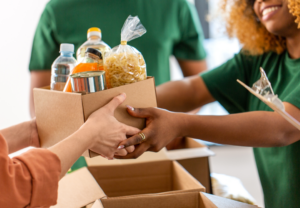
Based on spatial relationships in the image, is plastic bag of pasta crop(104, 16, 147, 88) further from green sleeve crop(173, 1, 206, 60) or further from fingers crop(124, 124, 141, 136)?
green sleeve crop(173, 1, 206, 60)

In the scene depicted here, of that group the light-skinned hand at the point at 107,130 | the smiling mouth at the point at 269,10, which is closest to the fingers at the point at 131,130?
the light-skinned hand at the point at 107,130

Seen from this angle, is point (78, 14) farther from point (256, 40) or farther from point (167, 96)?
point (256, 40)

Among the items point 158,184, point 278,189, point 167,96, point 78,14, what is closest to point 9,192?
point 158,184

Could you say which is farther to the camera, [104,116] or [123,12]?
[123,12]

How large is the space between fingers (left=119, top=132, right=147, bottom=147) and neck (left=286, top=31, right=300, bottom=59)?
67 centimetres

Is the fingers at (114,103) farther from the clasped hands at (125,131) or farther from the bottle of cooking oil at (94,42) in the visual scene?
the bottle of cooking oil at (94,42)

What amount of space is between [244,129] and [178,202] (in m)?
0.30

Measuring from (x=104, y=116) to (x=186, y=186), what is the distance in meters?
0.36

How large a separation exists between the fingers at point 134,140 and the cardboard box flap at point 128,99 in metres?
0.04

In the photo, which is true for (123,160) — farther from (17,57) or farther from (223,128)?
(17,57)

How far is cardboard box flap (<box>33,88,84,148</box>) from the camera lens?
2.38 feet

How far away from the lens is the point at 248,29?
4.26 feet

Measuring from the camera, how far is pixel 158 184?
1.07 m

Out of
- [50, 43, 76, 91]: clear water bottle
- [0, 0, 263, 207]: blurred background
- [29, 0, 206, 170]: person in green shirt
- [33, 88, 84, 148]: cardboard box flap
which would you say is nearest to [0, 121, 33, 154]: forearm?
[33, 88, 84, 148]: cardboard box flap
